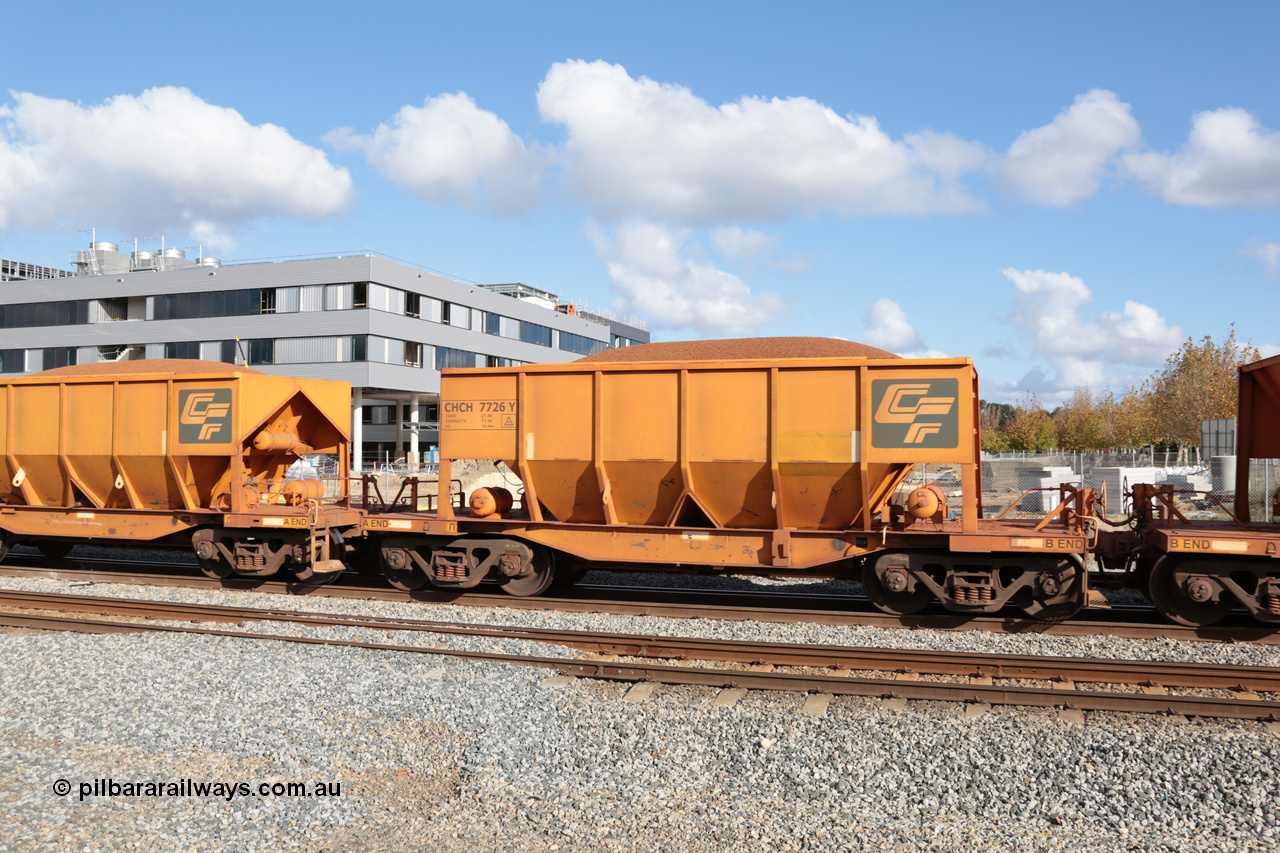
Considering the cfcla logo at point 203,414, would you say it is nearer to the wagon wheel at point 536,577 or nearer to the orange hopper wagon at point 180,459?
the orange hopper wagon at point 180,459

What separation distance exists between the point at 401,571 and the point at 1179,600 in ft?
33.3

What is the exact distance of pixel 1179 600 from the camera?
962 cm

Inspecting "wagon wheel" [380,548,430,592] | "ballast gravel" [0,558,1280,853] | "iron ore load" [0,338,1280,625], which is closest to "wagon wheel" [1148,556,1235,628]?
"iron ore load" [0,338,1280,625]

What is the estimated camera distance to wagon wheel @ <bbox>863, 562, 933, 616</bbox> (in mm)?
10133

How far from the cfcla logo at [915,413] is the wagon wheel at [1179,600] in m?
2.84

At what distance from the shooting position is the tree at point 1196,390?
4072 centimetres

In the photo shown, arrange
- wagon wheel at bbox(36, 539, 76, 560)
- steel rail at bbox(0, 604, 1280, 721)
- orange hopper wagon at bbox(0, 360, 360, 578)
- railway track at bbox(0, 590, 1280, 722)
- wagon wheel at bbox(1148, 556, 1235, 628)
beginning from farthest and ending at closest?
wagon wheel at bbox(36, 539, 76, 560) → orange hopper wagon at bbox(0, 360, 360, 578) → wagon wheel at bbox(1148, 556, 1235, 628) → railway track at bbox(0, 590, 1280, 722) → steel rail at bbox(0, 604, 1280, 721)

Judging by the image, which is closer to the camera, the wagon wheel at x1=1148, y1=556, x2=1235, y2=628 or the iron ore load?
the wagon wheel at x1=1148, y1=556, x2=1235, y2=628

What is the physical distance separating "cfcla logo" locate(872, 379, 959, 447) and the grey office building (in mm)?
38176

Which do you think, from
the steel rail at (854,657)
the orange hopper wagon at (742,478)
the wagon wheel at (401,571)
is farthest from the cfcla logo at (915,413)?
the wagon wheel at (401,571)

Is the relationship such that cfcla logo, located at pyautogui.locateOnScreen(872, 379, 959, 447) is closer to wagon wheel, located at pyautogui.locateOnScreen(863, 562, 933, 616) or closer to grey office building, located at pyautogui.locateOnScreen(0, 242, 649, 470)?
wagon wheel, located at pyautogui.locateOnScreen(863, 562, 933, 616)

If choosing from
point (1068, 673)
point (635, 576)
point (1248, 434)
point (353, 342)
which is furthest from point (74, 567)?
point (353, 342)

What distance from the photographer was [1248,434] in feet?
36.2

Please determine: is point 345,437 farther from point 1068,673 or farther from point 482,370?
point 1068,673
